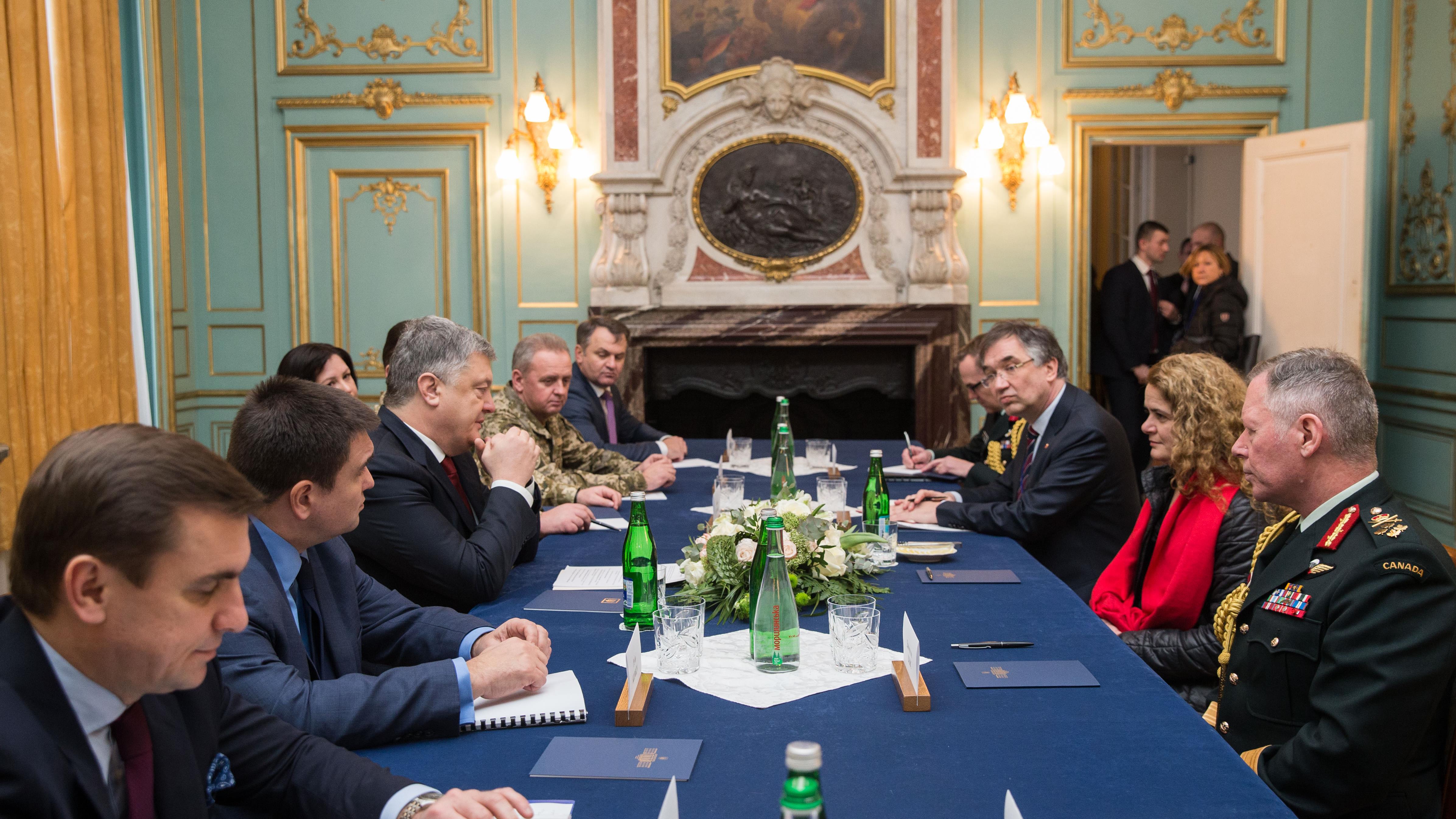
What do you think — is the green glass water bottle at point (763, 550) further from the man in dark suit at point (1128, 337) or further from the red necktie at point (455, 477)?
the man in dark suit at point (1128, 337)

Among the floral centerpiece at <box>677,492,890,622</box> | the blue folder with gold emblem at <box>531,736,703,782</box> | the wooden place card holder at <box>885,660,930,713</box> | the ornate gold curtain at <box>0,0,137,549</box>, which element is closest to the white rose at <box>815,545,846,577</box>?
the floral centerpiece at <box>677,492,890,622</box>

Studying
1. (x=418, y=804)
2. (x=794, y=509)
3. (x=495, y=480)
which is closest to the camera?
(x=418, y=804)

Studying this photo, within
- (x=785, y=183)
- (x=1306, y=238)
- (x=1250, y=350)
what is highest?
(x=785, y=183)

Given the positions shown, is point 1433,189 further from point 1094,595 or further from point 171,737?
point 171,737

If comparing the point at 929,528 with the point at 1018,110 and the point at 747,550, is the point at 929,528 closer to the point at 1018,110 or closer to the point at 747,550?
the point at 747,550

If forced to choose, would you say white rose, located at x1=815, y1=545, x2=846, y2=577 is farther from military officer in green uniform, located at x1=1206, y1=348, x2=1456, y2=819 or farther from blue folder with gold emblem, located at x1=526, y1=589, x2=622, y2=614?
military officer in green uniform, located at x1=1206, y1=348, x2=1456, y2=819

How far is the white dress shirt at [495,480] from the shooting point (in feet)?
8.82

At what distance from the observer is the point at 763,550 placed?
83.5 inches

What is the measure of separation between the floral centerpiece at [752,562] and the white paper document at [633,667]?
0.44m

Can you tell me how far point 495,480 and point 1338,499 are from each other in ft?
6.01

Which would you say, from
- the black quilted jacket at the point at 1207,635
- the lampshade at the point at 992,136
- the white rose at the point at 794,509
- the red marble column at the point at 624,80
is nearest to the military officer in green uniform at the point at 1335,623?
the black quilted jacket at the point at 1207,635

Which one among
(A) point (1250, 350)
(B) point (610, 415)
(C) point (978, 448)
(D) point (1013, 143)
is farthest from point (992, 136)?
(B) point (610, 415)

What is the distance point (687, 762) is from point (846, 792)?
0.75ft

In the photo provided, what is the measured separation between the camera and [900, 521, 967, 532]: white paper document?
3314mm
